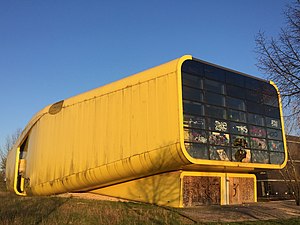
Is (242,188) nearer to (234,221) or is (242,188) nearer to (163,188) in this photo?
(163,188)

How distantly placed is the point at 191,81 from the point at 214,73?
1.89 m

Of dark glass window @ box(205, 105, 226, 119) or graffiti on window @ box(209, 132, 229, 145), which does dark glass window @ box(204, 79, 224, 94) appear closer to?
dark glass window @ box(205, 105, 226, 119)

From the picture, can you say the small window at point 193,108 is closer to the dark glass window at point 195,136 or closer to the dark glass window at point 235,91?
the dark glass window at point 195,136

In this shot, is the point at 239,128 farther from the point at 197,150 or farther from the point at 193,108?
the point at 197,150

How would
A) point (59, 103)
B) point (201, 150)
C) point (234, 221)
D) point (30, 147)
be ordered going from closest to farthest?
1. point (234, 221)
2. point (201, 150)
3. point (59, 103)
4. point (30, 147)

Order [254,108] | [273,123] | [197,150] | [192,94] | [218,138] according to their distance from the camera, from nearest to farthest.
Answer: [197,150] < [192,94] < [218,138] < [254,108] < [273,123]

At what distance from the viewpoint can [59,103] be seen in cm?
2153

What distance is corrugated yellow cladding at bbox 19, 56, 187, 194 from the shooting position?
612 inches

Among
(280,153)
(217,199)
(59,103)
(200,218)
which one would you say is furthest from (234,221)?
(59,103)

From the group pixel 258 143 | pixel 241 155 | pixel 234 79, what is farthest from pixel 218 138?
pixel 234 79

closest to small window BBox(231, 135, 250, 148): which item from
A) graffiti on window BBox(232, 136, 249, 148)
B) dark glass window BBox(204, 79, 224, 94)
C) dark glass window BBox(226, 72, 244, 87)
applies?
graffiti on window BBox(232, 136, 249, 148)

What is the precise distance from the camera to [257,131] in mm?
18250

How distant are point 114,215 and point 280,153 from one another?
1206 cm

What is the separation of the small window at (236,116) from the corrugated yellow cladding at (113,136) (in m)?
3.76
